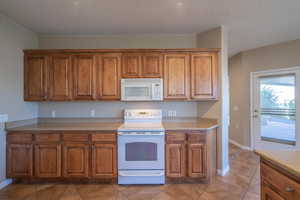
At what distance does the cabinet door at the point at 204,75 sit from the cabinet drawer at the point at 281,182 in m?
1.90

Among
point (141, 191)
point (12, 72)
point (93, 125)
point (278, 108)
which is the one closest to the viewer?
point (141, 191)

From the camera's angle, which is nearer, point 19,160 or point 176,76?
point 19,160

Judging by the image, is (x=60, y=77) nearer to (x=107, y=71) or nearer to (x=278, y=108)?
(x=107, y=71)

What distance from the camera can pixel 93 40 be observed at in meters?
3.79

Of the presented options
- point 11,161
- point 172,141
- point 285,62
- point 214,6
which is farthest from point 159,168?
point 285,62

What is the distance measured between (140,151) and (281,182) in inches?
77.2

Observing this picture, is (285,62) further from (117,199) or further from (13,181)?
(13,181)

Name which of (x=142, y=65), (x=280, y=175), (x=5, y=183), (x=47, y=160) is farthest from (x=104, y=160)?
(x=280, y=175)

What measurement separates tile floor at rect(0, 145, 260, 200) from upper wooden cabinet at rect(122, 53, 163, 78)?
188 centimetres

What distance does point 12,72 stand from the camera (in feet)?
10.2

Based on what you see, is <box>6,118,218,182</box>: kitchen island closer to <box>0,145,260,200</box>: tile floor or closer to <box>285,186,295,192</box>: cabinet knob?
<box>0,145,260,200</box>: tile floor

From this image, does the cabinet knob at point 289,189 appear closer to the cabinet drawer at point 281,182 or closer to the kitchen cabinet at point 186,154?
the cabinet drawer at point 281,182

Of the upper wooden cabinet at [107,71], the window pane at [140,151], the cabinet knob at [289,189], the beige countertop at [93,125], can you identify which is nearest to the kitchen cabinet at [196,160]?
the beige countertop at [93,125]

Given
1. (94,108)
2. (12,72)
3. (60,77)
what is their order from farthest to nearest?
(94,108), (60,77), (12,72)
